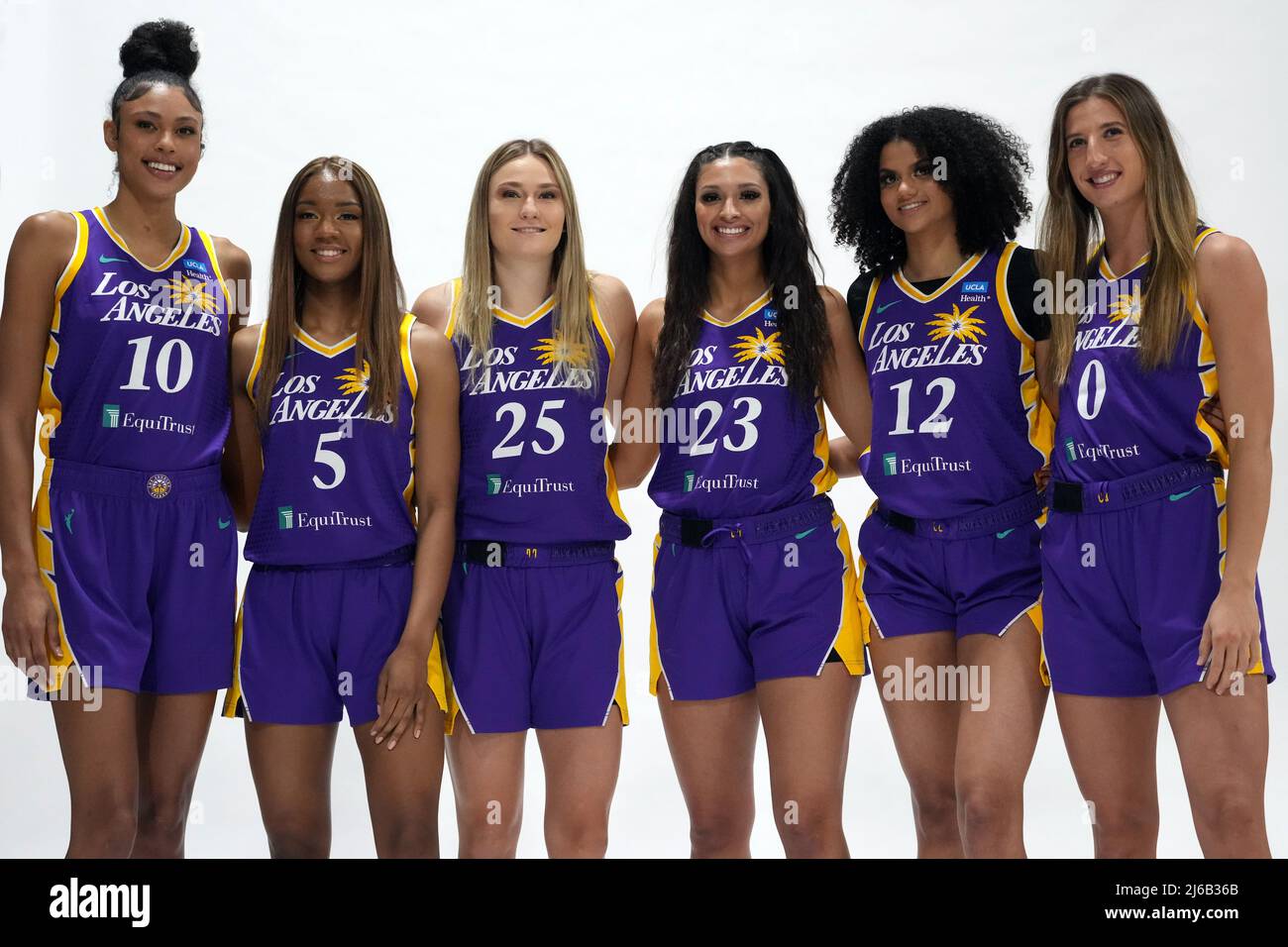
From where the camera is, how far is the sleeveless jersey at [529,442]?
156 inches

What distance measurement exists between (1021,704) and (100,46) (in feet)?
16.2

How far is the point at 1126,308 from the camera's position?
368cm

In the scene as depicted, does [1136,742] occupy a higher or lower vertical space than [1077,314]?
lower

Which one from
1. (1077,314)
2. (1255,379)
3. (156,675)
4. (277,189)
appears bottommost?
(156,675)

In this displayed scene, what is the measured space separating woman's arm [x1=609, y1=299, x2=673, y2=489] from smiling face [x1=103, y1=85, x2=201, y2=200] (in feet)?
4.62

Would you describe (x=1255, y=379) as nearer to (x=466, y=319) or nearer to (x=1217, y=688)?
(x=1217, y=688)

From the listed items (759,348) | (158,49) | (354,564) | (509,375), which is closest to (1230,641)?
(759,348)

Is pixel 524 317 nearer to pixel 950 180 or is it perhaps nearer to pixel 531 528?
pixel 531 528

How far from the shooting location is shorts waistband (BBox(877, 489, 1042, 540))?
152 inches

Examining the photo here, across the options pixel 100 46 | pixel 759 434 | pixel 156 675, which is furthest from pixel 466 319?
pixel 100 46

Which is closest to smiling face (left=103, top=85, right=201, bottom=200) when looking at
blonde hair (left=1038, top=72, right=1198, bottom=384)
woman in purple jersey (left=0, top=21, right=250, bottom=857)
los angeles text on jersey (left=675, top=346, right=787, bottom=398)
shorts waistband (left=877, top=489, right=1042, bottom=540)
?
woman in purple jersey (left=0, top=21, right=250, bottom=857)

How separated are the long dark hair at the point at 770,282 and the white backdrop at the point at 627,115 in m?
1.67

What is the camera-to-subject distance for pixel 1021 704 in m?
3.73
